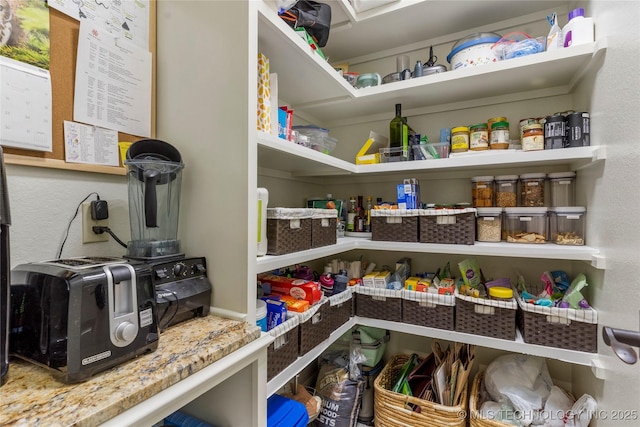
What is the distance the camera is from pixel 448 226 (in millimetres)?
Answer: 1326

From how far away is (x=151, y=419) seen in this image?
1.71ft

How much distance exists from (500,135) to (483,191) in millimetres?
265

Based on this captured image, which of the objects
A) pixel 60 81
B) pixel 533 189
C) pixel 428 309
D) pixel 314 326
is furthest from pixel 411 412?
pixel 60 81

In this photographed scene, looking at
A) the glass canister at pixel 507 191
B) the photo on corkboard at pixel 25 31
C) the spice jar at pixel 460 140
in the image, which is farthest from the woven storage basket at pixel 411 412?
the photo on corkboard at pixel 25 31

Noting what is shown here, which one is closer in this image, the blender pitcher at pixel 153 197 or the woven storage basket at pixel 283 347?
the blender pitcher at pixel 153 197

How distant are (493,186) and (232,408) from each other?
56.1 inches

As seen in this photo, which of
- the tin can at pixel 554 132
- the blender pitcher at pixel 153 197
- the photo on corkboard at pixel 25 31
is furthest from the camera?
the tin can at pixel 554 132

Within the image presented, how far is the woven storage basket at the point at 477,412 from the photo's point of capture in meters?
1.16

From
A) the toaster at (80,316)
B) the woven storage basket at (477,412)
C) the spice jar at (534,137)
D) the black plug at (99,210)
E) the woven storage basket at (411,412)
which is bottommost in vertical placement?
the woven storage basket at (411,412)

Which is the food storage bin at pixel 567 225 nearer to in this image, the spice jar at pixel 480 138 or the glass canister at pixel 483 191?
the glass canister at pixel 483 191

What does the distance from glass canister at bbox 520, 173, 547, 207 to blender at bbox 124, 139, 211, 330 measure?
1.41 m

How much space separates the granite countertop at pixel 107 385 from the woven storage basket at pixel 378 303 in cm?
83

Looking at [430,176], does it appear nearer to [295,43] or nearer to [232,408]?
[295,43]

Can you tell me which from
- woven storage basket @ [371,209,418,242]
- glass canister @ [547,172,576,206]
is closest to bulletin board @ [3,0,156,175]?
woven storage basket @ [371,209,418,242]
